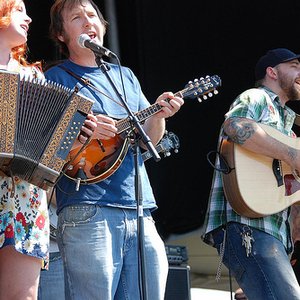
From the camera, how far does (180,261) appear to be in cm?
459

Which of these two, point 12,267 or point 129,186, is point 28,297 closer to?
point 12,267

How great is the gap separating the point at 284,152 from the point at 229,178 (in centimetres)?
34

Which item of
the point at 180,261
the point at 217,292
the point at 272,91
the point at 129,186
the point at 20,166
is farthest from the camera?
the point at 217,292

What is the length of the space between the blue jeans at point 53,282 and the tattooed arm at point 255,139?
1.05 m

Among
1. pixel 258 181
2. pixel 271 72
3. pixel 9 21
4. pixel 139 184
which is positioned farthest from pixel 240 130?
pixel 9 21

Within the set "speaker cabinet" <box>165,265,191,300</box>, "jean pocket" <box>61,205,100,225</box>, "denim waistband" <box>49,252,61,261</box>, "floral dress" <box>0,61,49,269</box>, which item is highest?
"floral dress" <box>0,61,49,269</box>

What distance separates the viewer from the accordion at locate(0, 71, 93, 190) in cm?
282

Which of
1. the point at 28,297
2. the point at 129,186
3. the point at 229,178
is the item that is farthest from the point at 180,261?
the point at 28,297

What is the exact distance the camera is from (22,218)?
2902mm

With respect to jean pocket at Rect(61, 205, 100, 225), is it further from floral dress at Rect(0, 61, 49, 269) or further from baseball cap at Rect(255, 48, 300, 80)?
baseball cap at Rect(255, 48, 300, 80)

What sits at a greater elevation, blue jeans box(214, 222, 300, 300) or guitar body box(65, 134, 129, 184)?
guitar body box(65, 134, 129, 184)

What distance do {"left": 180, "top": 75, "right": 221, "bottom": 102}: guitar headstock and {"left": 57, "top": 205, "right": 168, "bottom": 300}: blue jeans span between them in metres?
0.63

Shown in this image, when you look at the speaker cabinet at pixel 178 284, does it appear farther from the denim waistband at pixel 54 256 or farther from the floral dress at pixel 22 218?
the floral dress at pixel 22 218

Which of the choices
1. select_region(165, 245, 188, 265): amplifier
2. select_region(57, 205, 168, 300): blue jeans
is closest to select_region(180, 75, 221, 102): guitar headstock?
select_region(57, 205, 168, 300): blue jeans
